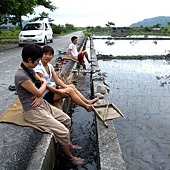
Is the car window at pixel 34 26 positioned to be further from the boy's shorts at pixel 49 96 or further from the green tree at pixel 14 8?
the boy's shorts at pixel 49 96

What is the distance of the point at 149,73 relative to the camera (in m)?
10.5

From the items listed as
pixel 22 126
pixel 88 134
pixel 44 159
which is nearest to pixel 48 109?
pixel 22 126

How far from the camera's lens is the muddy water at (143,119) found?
12.9 feet

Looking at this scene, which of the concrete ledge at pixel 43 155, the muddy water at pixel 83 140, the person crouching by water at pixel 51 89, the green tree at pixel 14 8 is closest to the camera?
the concrete ledge at pixel 43 155

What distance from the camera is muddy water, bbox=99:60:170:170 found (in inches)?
154

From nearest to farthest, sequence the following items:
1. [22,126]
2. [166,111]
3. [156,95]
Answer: [22,126]
[166,111]
[156,95]

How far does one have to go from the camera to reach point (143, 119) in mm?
5387

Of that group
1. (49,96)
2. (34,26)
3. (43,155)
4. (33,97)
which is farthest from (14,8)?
(43,155)

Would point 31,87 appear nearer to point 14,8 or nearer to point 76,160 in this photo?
point 76,160

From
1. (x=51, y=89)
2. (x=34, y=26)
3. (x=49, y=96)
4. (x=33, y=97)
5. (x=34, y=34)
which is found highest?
(x=34, y=26)

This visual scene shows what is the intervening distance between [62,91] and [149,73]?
24.6ft

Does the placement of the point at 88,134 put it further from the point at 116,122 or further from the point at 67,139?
the point at 67,139

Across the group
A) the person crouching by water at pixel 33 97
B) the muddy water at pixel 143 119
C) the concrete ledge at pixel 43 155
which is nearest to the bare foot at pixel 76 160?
the person crouching by water at pixel 33 97

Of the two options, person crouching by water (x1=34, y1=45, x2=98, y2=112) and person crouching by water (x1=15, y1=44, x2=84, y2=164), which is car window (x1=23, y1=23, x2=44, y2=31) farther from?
person crouching by water (x1=15, y1=44, x2=84, y2=164)
